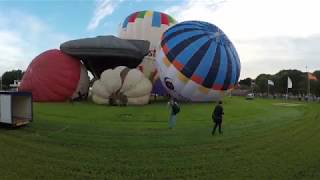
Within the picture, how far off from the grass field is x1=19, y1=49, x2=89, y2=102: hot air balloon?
1097 centimetres

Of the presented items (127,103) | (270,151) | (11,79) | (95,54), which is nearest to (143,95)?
(127,103)

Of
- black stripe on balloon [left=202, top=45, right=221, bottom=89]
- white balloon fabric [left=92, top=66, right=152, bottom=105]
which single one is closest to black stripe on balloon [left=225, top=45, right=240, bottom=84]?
black stripe on balloon [left=202, top=45, right=221, bottom=89]

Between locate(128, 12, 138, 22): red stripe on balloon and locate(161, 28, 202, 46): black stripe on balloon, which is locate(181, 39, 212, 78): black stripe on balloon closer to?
locate(161, 28, 202, 46): black stripe on balloon

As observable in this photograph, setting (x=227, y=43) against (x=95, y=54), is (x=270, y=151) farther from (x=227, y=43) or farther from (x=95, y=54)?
(x=95, y=54)

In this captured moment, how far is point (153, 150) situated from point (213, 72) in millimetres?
17594

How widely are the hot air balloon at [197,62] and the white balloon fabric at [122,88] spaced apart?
2.09m

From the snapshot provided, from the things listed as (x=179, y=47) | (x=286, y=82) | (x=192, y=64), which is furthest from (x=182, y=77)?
(x=286, y=82)

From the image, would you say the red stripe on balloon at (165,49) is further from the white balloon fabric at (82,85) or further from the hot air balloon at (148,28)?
the white balloon fabric at (82,85)

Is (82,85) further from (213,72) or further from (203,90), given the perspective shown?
(213,72)

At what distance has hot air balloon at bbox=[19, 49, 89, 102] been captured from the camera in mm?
→ 31875

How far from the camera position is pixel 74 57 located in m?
34.3

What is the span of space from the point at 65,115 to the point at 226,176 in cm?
1422

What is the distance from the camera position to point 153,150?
12711 mm

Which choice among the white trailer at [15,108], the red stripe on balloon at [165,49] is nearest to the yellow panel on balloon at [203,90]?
the red stripe on balloon at [165,49]
